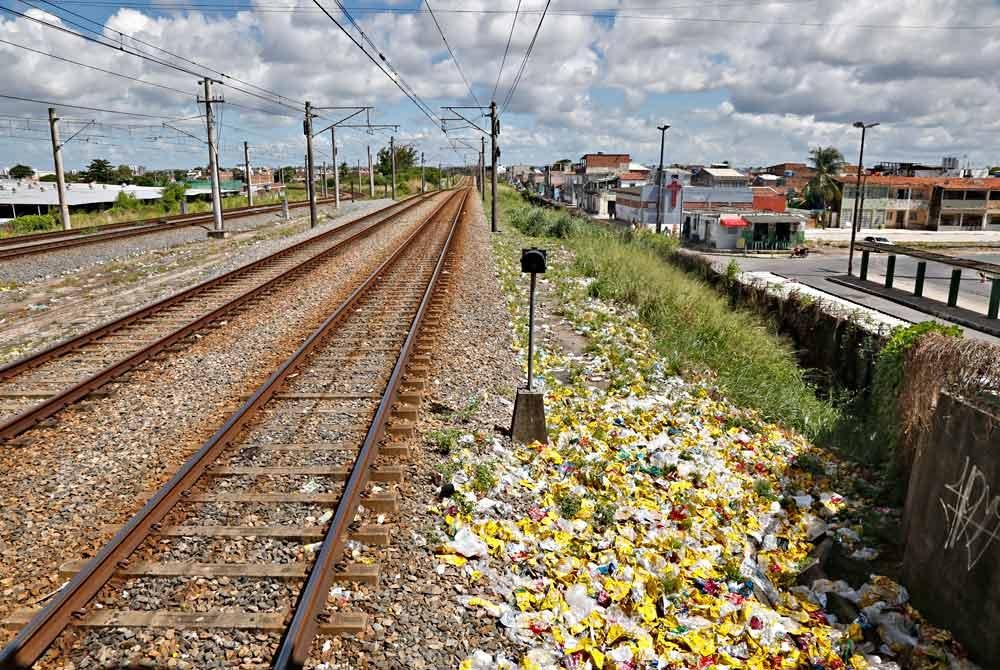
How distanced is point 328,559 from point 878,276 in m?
47.3

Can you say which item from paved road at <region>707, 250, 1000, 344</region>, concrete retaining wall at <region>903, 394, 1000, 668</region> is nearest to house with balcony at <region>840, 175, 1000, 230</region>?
paved road at <region>707, 250, 1000, 344</region>

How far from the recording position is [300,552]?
197 inches

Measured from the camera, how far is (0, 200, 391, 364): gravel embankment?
12.7 metres

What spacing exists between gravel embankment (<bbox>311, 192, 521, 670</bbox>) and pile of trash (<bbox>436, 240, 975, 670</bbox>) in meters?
0.14

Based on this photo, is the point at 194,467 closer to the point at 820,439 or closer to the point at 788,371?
the point at 820,439

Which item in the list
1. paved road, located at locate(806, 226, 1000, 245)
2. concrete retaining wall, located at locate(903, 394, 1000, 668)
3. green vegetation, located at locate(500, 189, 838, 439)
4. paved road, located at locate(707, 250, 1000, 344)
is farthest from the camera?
paved road, located at locate(806, 226, 1000, 245)

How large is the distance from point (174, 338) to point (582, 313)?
7.59 m

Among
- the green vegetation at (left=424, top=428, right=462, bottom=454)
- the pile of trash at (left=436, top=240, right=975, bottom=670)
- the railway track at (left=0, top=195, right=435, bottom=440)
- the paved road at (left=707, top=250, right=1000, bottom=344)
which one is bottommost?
the paved road at (left=707, top=250, right=1000, bottom=344)

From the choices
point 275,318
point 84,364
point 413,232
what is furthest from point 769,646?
point 413,232

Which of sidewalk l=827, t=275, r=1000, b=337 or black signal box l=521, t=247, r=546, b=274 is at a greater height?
black signal box l=521, t=247, r=546, b=274

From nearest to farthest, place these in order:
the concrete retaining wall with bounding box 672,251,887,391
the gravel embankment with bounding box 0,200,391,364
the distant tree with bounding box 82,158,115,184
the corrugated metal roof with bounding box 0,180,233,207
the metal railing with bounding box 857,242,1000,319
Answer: the gravel embankment with bounding box 0,200,391,364 < the concrete retaining wall with bounding box 672,251,887,391 < the metal railing with bounding box 857,242,1000,319 < the corrugated metal roof with bounding box 0,180,233,207 < the distant tree with bounding box 82,158,115,184

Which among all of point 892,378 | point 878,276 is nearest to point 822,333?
point 892,378

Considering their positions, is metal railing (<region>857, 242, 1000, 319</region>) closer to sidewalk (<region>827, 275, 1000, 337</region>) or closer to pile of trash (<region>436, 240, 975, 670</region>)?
sidewalk (<region>827, 275, 1000, 337</region>)

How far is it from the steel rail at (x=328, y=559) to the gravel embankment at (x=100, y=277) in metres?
6.81
